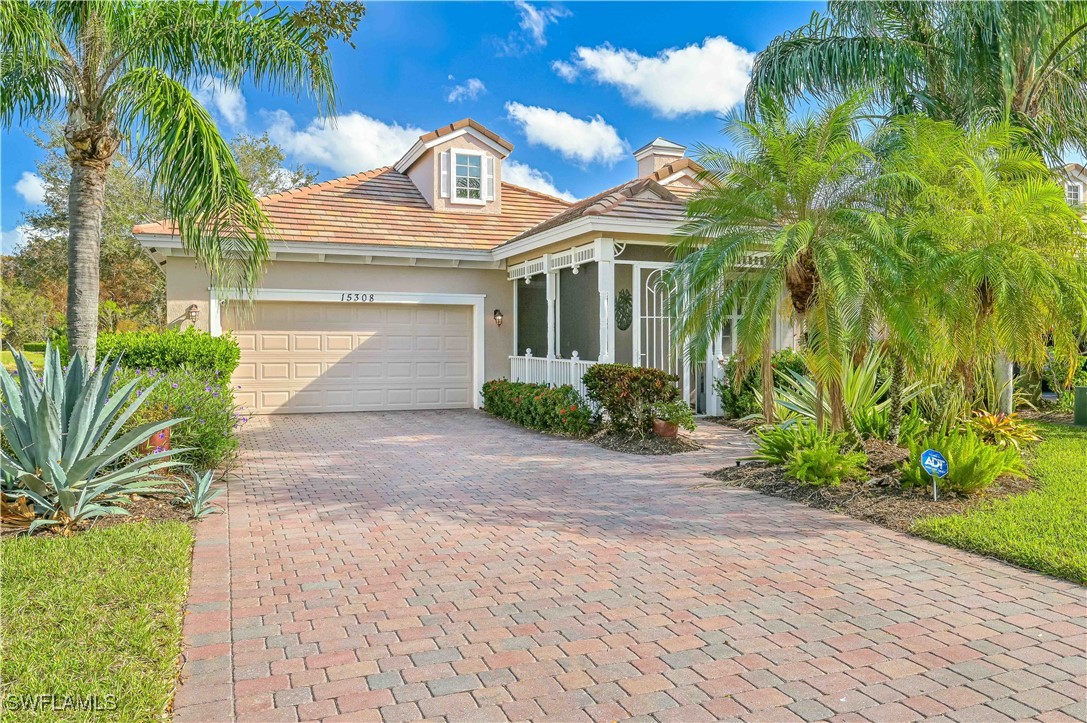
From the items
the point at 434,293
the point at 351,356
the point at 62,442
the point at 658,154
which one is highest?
the point at 658,154

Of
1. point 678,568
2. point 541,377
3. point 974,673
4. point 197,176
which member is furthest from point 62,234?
point 974,673

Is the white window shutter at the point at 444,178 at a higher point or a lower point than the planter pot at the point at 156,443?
higher

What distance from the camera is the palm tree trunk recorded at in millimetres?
7000

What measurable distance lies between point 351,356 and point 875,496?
1090cm

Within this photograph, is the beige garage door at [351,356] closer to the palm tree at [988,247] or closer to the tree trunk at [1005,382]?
the tree trunk at [1005,382]

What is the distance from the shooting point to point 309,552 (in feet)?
17.9

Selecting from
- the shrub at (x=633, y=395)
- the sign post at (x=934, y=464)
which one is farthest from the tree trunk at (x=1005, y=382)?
the sign post at (x=934, y=464)

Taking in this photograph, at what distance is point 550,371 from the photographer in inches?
523

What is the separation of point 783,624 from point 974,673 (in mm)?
913

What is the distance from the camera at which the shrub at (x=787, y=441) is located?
25.3ft

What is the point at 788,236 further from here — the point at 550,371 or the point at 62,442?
the point at 550,371

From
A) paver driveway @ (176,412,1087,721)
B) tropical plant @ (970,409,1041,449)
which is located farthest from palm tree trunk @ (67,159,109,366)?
tropical plant @ (970,409,1041,449)

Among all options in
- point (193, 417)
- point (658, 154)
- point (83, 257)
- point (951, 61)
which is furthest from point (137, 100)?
point (658, 154)

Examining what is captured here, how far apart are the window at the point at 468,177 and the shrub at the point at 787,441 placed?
10.7 meters
